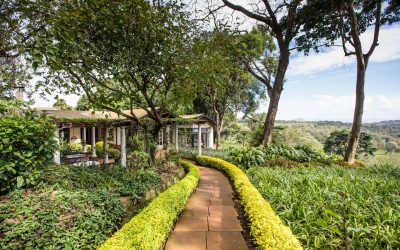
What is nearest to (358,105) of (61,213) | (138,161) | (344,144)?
(138,161)

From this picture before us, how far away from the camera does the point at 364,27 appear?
40.4ft

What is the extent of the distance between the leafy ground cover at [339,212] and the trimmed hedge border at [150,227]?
7.35 feet

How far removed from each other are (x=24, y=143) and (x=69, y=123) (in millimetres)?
5019

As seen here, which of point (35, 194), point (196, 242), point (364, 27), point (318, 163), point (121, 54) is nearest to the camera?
point (196, 242)

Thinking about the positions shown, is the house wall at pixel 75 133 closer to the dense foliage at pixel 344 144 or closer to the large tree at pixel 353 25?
the large tree at pixel 353 25

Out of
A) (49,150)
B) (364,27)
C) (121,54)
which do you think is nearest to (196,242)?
(49,150)

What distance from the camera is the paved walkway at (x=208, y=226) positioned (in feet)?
13.4

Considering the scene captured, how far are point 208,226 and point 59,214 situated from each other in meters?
2.80

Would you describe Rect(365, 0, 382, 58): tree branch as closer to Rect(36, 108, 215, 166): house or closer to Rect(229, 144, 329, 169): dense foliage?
Rect(229, 144, 329, 169): dense foliage

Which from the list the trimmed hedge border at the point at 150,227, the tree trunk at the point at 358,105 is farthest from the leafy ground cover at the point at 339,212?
the tree trunk at the point at 358,105

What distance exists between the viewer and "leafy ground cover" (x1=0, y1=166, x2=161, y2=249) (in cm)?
343

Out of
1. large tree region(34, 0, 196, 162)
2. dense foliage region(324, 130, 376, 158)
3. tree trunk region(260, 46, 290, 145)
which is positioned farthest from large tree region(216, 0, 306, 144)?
dense foliage region(324, 130, 376, 158)

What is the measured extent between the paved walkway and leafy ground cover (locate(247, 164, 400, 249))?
1.01 meters

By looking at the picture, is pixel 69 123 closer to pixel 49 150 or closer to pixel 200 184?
pixel 49 150
